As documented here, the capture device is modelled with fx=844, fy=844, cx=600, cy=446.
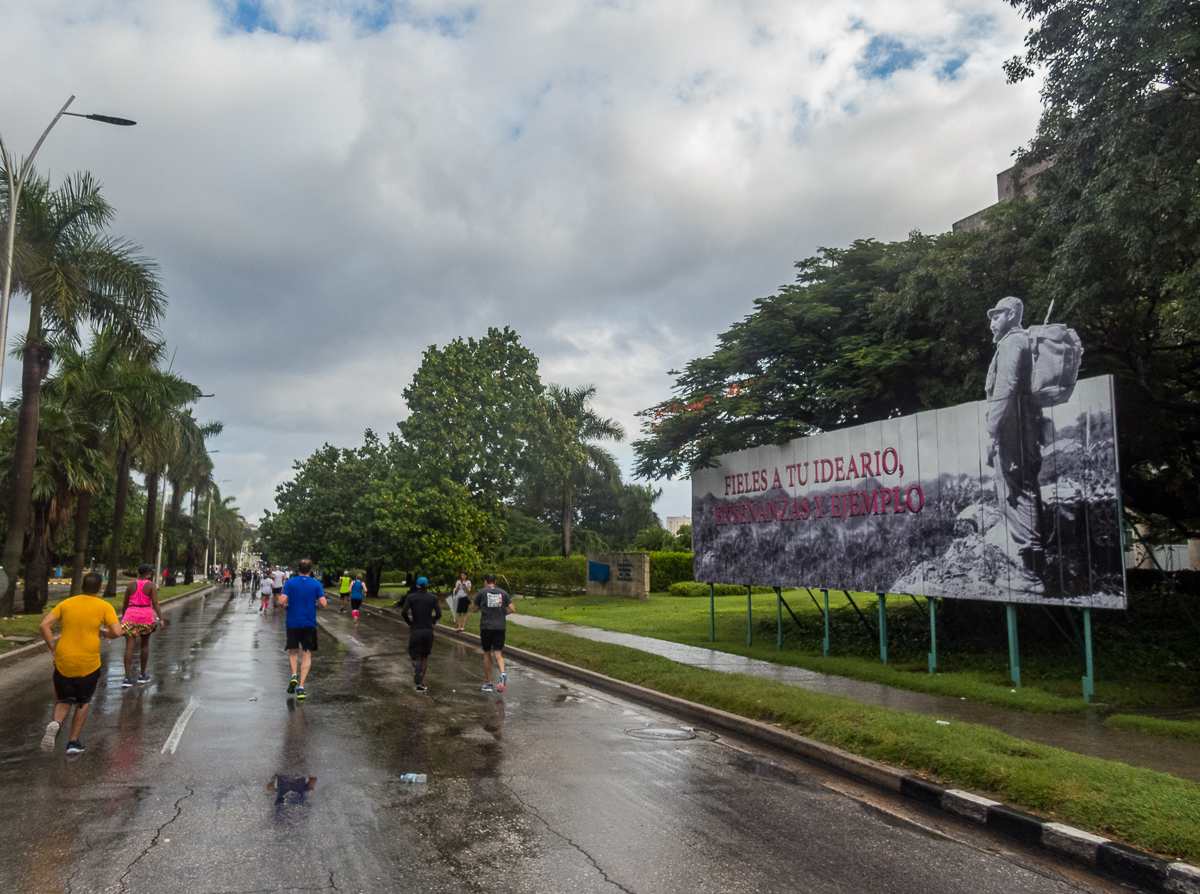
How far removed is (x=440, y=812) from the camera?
6.27 meters

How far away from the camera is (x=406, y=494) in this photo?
35.4m

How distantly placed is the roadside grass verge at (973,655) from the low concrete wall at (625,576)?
12.9m

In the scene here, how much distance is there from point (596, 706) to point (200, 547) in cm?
8749

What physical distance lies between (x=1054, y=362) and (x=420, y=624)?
10.0 m

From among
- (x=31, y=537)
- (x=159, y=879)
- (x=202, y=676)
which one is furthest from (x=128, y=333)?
(x=159, y=879)

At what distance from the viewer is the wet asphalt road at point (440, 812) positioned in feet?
16.5

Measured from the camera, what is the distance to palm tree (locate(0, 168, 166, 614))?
20.3m

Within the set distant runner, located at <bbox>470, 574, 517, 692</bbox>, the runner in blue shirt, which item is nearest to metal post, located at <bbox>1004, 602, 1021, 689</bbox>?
distant runner, located at <bbox>470, 574, 517, 692</bbox>

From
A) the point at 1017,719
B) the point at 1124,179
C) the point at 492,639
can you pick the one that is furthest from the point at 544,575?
the point at 1124,179

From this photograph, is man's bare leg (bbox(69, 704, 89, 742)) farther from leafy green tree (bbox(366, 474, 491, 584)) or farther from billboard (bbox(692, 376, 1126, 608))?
leafy green tree (bbox(366, 474, 491, 584))

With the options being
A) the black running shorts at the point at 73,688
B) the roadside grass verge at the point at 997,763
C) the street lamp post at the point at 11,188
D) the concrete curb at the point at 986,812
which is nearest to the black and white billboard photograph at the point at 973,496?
the roadside grass verge at the point at 997,763

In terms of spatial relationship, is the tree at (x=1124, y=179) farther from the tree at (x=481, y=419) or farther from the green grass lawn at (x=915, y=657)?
the tree at (x=481, y=419)

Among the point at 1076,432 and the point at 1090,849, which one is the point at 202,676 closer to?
the point at 1090,849

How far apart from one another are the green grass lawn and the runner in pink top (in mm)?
10819
